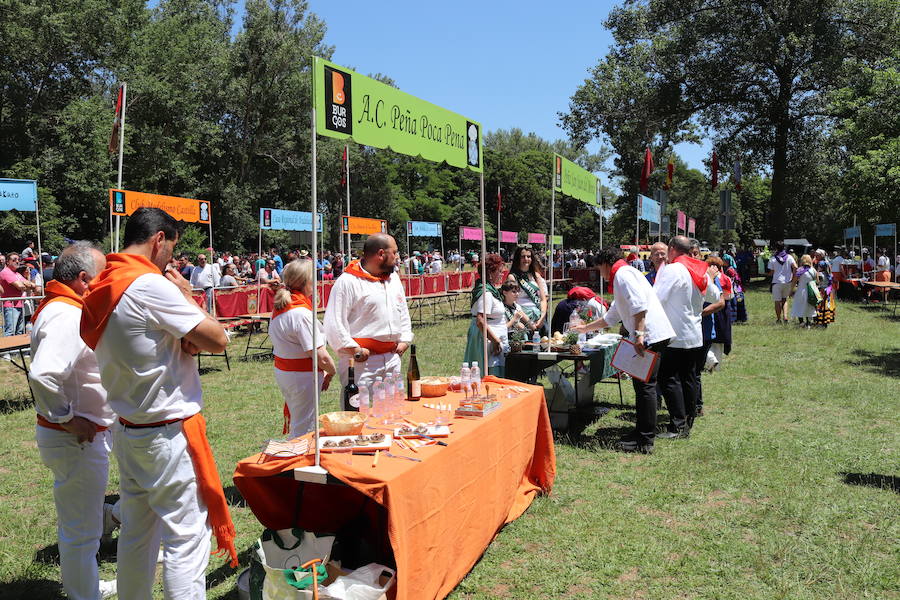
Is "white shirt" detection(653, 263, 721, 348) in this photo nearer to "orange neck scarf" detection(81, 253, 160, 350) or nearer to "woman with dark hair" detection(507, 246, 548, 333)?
"woman with dark hair" detection(507, 246, 548, 333)

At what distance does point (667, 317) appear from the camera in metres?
6.08

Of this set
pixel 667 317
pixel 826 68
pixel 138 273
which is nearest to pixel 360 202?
pixel 826 68

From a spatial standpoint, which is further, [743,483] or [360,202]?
[360,202]

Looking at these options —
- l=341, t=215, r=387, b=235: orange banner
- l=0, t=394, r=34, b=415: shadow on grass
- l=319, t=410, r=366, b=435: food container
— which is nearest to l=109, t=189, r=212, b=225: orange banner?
l=0, t=394, r=34, b=415: shadow on grass

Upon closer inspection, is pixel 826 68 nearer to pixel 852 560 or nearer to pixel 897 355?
pixel 897 355

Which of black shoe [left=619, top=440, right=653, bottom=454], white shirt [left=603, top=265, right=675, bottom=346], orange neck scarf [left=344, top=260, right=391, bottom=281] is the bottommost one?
black shoe [left=619, top=440, right=653, bottom=454]

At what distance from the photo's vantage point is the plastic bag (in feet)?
9.16

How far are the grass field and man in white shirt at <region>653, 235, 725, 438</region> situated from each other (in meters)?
0.32

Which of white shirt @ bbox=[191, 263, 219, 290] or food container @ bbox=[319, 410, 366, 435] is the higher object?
white shirt @ bbox=[191, 263, 219, 290]

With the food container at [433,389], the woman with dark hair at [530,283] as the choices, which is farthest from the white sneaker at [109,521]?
the woman with dark hair at [530,283]

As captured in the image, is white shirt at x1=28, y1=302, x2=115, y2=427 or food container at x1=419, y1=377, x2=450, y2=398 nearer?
white shirt at x1=28, y1=302, x2=115, y2=427

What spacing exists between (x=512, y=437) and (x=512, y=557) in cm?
72

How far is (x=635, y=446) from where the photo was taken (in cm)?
596

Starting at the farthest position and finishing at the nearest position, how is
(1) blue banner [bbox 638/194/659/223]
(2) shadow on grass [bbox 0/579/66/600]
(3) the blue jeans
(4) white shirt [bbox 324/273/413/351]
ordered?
1. (1) blue banner [bbox 638/194/659/223]
2. (3) the blue jeans
3. (4) white shirt [bbox 324/273/413/351]
4. (2) shadow on grass [bbox 0/579/66/600]
